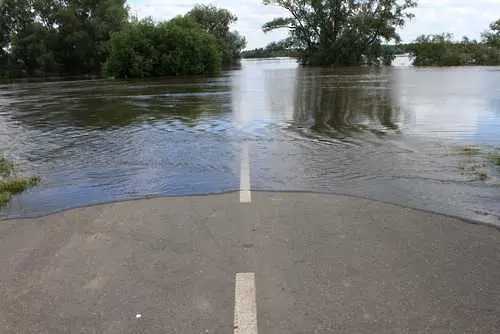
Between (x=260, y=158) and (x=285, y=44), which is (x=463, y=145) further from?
(x=285, y=44)

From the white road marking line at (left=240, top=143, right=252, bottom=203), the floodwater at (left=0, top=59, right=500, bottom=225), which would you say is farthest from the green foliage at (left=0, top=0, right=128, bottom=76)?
the white road marking line at (left=240, top=143, right=252, bottom=203)

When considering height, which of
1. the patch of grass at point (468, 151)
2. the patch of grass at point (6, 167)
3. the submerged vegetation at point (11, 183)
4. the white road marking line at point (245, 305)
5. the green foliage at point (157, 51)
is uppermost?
the green foliage at point (157, 51)

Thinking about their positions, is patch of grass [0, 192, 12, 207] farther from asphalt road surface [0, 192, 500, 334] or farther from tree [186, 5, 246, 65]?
tree [186, 5, 246, 65]

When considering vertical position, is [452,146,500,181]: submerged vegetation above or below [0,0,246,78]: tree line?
below

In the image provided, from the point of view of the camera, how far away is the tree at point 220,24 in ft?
277

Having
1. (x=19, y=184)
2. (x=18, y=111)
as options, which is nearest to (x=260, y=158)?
(x=19, y=184)

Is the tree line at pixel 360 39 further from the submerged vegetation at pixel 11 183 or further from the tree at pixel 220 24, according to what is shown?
the submerged vegetation at pixel 11 183

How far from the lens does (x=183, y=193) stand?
7090 mm

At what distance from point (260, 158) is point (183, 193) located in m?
2.56

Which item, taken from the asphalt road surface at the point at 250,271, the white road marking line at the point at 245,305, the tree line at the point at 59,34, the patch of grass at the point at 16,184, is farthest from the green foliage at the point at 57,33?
the white road marking line at the point at 245,305

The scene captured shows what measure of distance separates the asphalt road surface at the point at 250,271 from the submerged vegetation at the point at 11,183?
124cm

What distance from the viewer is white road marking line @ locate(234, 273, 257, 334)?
3527 mm

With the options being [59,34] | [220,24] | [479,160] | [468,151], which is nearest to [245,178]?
[479,160]

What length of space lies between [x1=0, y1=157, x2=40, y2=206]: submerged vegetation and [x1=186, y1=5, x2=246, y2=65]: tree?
76266 millimetres
